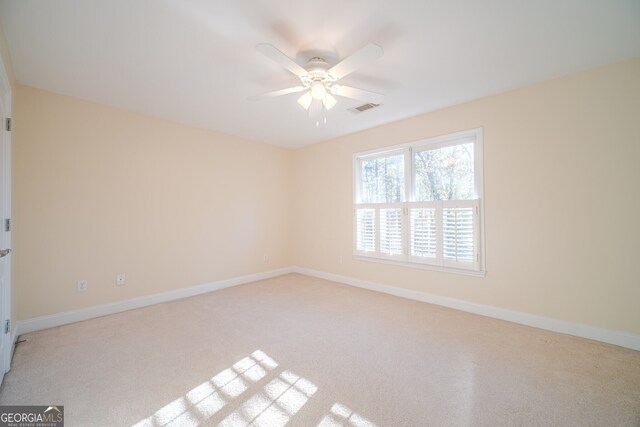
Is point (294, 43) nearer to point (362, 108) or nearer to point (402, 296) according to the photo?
point (362, 108)

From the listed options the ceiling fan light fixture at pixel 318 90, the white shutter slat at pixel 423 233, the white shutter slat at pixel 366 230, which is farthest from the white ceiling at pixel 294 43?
the white shutter slat at pixel 366 230

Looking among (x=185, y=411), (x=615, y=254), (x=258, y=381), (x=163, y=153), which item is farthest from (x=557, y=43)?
(x=163, y=153)

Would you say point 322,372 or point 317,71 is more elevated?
point 317,71

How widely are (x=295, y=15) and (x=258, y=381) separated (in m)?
2.51

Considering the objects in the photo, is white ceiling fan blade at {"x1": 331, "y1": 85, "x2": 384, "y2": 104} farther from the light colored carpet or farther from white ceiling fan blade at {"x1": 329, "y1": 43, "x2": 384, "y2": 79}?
the light colored carpet

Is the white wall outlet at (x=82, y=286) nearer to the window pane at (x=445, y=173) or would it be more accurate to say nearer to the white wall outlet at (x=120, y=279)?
the white wall outlet at (x=120, y=279)

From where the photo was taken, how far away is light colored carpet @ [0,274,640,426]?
1.53m

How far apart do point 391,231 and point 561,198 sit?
6.13 ft

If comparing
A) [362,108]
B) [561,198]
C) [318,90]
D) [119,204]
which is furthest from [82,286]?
[561,198]

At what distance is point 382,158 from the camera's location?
13.2 ft

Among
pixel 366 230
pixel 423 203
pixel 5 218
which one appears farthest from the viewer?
pixel 366 230

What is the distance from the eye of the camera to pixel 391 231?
3.81 m

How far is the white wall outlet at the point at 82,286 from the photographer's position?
9.51 feet

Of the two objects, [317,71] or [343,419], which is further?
[317,71]
